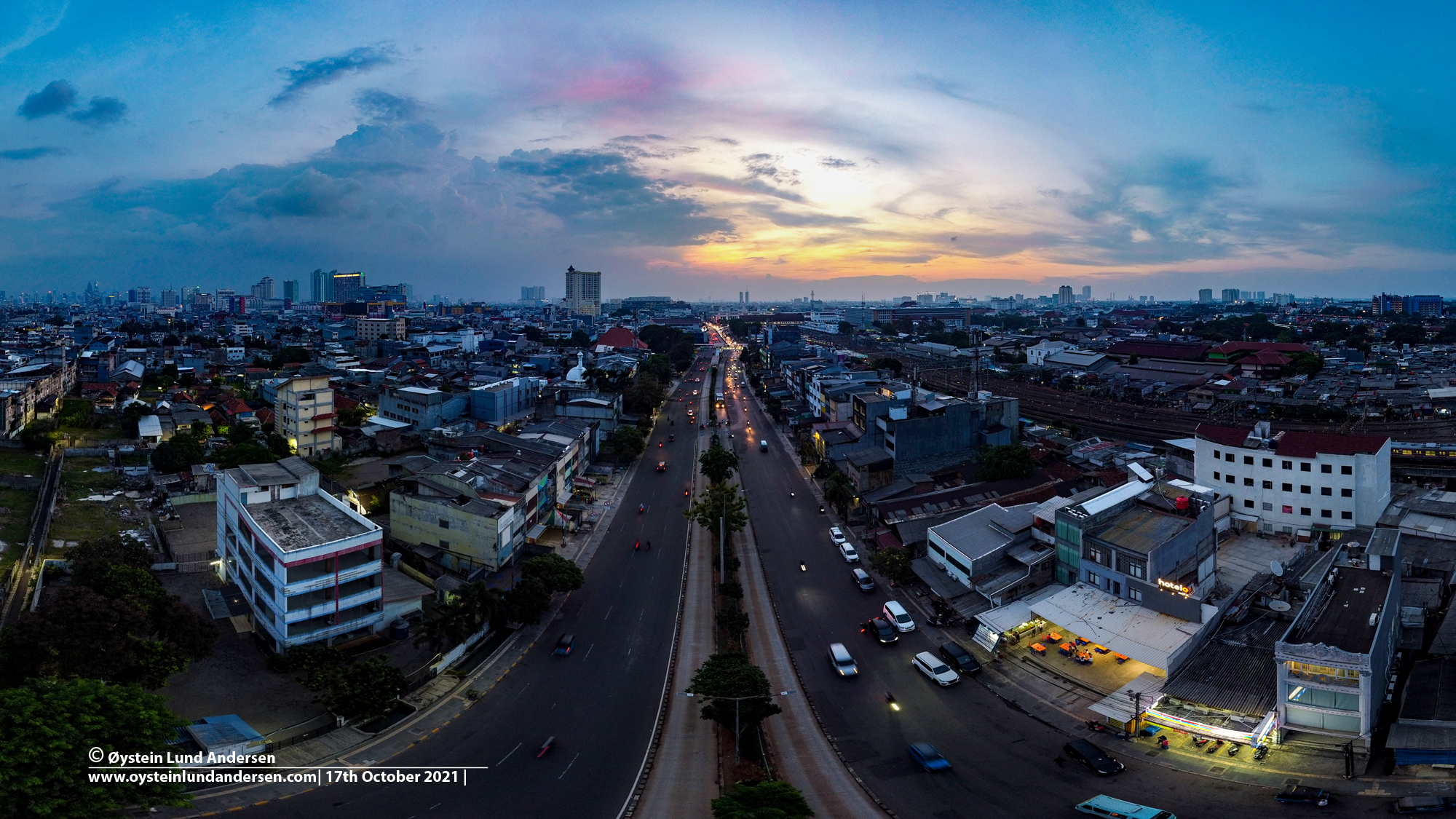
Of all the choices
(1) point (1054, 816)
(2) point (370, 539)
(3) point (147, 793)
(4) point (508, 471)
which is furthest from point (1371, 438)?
(3) point (147, 793)

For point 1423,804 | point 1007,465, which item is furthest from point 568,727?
point 1007,465

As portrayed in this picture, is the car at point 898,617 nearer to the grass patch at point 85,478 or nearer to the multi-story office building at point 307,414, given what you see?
the multi-story office building at point 307,414

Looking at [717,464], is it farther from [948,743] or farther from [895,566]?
[948,743]

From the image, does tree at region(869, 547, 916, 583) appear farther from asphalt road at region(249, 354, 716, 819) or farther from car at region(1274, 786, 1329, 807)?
car at region(1274, 786, 1329, 807)

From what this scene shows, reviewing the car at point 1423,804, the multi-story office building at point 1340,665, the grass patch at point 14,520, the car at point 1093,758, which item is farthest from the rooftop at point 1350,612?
the grass patch at point 14,520

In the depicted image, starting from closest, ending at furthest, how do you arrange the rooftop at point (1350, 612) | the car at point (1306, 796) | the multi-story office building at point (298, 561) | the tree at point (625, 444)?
the car at point (1306, 796)
the rooftop at point (1350, 612)
the multi-story office building at point (298, 561)
the tree at point (625, 444)

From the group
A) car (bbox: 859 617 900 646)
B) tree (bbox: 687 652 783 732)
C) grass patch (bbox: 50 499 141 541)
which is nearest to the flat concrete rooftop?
grass patch (bbox: 50 499 141 541)
